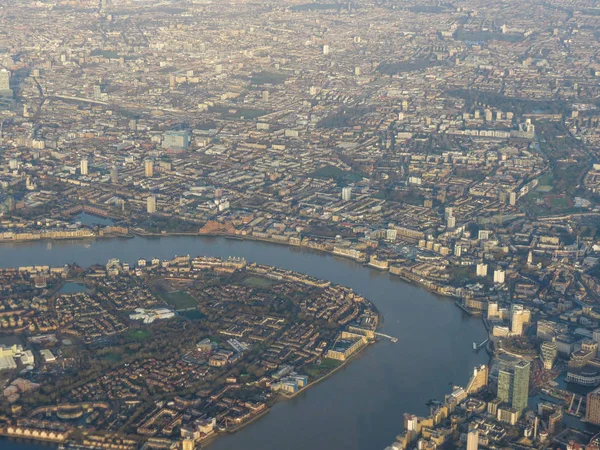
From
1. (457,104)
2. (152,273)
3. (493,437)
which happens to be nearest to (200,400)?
(493,437)

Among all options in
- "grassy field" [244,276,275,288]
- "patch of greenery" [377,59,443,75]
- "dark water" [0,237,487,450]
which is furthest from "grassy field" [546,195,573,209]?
"patch of greenery" [377,59,443,75]

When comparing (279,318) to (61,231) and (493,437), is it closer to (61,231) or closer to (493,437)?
(493,437)

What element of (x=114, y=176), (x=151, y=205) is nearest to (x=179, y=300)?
(x=151, y=205)

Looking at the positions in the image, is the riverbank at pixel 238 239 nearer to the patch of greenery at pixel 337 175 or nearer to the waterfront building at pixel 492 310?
the waterfront building at pixel 492 310

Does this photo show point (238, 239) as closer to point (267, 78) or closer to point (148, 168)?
point (148, 168)

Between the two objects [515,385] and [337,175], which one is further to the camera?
[337,175]

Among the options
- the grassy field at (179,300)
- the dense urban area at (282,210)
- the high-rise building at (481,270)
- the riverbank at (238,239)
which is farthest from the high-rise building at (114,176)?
the high-rise building at (481,270)

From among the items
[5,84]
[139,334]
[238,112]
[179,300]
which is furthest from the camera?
[5,84]
